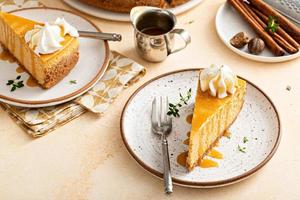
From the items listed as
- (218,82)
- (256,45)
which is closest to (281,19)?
(256,45)

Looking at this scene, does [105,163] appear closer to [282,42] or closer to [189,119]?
[189,119]

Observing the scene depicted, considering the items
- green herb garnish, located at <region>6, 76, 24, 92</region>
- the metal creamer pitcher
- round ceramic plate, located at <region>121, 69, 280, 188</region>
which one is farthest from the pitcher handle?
green herb garnish, located at <region>6, 76, 24, 92</region>

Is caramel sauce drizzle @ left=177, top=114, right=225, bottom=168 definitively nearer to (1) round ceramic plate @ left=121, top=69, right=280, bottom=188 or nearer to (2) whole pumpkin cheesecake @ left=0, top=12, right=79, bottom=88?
(1) round ceramic plate @ left=121, top=69, right=280, bottom=188

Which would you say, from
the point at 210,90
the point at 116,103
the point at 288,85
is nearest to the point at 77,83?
the point at 116,103

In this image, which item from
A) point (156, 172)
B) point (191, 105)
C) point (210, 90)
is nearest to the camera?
point (156, 172)

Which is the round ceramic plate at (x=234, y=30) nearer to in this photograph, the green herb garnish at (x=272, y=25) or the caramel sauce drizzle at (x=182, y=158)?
the green herb garnish at (x=272, y=25)

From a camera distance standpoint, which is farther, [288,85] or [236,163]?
[288,85]

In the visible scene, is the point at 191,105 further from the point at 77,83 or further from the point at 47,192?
the point at 47,192
